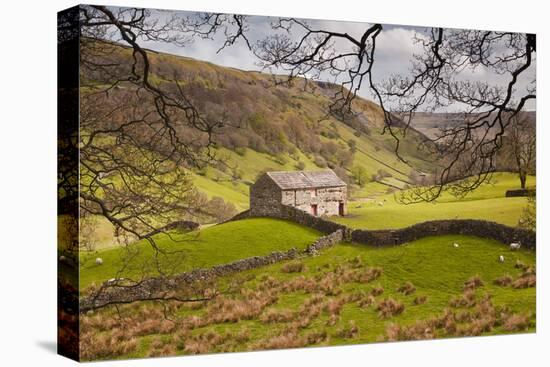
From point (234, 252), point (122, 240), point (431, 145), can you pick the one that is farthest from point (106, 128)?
point (431, 145)

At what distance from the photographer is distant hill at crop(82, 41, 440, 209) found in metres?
14.3

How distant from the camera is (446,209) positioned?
16125 mm

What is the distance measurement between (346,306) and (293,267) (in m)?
1.02

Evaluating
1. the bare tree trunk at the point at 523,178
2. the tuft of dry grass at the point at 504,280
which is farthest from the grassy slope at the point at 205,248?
the bare tree trunk at the point at 523,178

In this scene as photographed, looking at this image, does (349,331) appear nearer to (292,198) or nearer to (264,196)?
(292,198)

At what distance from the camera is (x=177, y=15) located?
1419 cm

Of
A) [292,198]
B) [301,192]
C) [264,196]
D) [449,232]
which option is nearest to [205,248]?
[264,196]

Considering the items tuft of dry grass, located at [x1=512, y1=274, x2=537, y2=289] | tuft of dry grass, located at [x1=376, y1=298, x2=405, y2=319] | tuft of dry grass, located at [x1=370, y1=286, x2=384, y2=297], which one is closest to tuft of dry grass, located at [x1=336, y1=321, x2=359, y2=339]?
tuft of dry grass, located at [x1=376, y1=298, x2=405, y2=319]

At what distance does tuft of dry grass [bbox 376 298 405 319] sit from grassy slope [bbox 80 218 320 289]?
4.85 feet

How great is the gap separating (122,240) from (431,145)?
5.52 m

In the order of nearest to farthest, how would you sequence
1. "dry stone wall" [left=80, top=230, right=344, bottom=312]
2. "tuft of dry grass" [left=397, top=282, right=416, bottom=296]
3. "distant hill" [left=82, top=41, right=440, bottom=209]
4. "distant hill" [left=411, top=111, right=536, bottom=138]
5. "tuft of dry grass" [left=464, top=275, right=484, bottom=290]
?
"dry stone wall" [left=80, top=230, right=344, bottom=312]
"distant hill" [left=82, top=41, right=440, bottom=209]
"tuft of dry grass" [left=397, top=282, right=416, bottom=296]
"tuft of dry grass" [left=464, top=275, right=484, bottom=290]
"distant hill" [left=411, top=111, right=536, bottom=138]

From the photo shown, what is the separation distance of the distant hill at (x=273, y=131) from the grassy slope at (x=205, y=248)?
49 centimetres

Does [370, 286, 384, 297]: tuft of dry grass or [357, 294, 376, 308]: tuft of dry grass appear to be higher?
[370, 286, 384, 297]: tuft of dry grass

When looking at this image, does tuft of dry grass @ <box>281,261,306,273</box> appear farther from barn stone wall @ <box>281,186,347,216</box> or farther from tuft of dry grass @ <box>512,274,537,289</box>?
tuft of dry grass @ <box>512,274,537,289</box>
